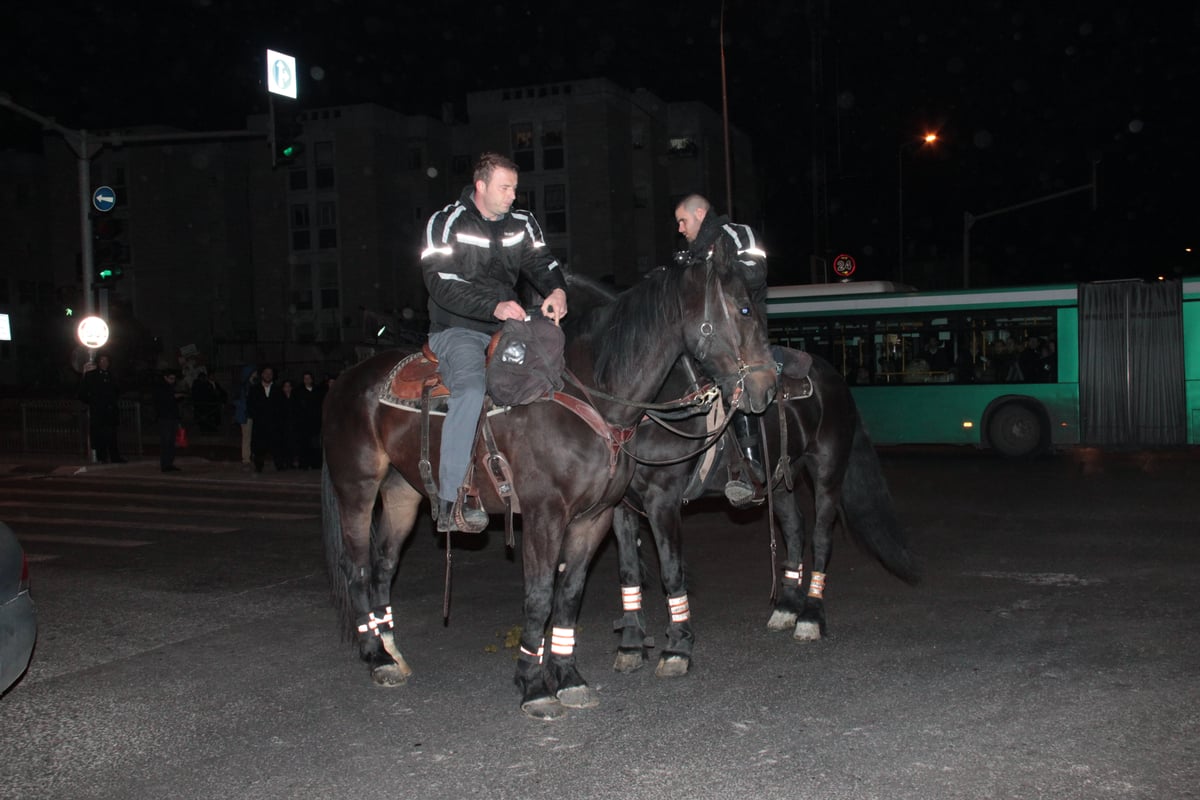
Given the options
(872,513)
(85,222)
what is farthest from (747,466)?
(85,222)

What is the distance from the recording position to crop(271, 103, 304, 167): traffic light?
15.3 m

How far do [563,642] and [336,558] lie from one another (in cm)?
186

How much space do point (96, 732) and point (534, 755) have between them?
2256 millimetres

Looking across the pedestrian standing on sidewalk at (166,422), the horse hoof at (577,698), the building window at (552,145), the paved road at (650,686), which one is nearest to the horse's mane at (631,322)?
the horse hoof at (577,698)

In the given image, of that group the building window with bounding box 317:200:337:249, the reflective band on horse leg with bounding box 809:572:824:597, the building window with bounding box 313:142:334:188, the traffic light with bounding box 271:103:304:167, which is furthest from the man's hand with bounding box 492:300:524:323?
the building window with bounding box 313:142:334:188

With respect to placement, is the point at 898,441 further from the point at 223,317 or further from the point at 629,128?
the point at 223,317

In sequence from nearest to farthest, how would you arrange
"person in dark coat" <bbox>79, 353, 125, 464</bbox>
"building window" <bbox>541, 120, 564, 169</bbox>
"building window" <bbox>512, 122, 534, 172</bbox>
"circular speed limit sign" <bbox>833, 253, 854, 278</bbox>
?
"person in dark coat" <bbox>79, 353, 125, 464</bbox> < "circular speed limit sign" <bbox>833, 253, 854, 278</bbox> < "building window" <bbox>541, 120, 564, 169</bbox> < "building window" <bbox>512, 122, 534, 172</bbox>

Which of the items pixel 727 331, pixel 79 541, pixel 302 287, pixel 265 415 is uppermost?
pixel 302 287

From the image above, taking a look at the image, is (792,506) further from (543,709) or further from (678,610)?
(543,709)

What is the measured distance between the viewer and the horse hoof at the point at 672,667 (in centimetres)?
568

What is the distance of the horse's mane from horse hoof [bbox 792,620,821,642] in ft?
7.56

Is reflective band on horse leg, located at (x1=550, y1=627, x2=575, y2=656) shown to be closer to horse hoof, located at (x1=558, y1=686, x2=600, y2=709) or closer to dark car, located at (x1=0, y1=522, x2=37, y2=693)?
horse hoof, located at (x1=558, y1=686, x2=600, y2=709)

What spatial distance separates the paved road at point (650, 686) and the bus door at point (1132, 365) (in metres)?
7.95

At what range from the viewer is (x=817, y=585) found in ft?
21.5
